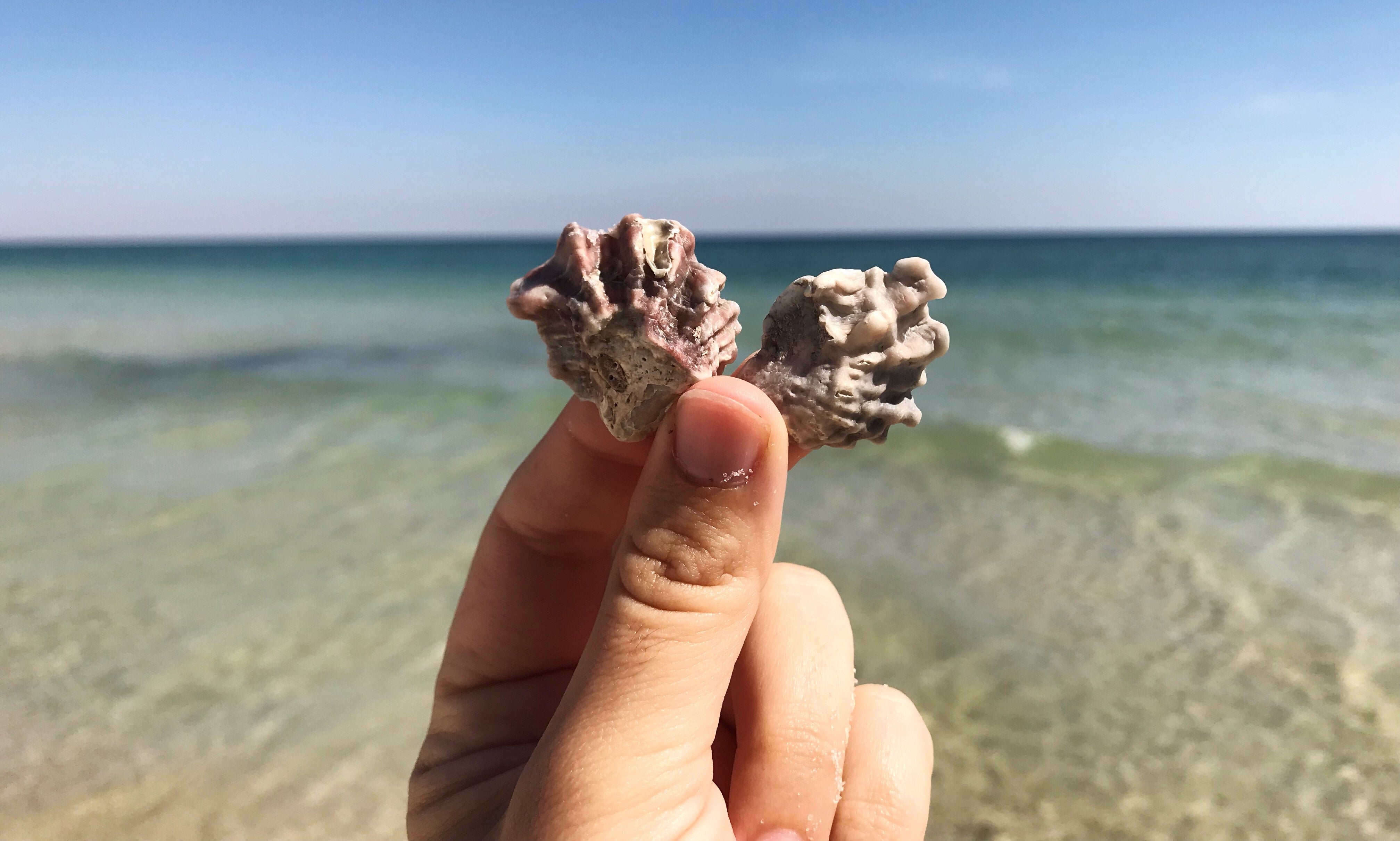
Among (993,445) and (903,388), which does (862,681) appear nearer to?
(903,388)

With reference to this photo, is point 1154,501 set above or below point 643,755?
below

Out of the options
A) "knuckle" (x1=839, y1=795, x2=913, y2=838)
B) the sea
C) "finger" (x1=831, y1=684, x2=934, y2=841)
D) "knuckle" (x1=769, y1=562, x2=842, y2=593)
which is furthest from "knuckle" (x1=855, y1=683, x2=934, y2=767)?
the sea

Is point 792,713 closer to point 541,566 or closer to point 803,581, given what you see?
point 803,581

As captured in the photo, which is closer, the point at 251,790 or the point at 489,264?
the point at 251,790

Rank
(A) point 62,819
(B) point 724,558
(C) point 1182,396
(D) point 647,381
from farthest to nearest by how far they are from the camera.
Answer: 1. (C) point 1182,396
2. (A) point 62,819
3. (D) point 647,381
4. (B) point 724,558

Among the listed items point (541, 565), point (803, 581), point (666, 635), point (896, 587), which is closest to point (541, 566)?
point (541, 565)

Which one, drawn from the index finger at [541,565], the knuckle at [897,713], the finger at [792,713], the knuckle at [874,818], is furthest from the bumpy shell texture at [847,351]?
the knuckle at [874,818]

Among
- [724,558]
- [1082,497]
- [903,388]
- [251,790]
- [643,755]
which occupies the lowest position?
[251,790]

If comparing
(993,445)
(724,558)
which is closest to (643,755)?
(724,558)

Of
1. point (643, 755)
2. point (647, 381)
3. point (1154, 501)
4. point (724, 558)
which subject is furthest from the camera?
point (1154, 501)
